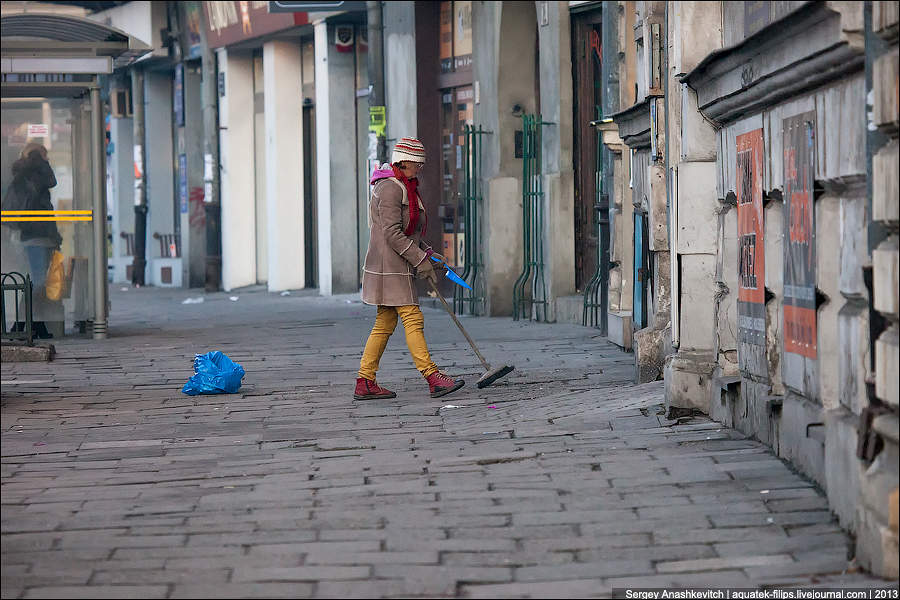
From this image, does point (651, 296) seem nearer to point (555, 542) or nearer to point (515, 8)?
point (555, 542)

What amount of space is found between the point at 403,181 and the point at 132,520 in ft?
15.5

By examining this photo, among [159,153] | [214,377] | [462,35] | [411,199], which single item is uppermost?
[462,35]

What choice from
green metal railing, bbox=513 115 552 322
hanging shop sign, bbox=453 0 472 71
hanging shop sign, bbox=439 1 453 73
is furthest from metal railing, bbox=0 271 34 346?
hanging shop sign, bbox=439 1 453 73

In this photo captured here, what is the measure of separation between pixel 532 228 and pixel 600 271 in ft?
10.1

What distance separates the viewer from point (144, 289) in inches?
1209

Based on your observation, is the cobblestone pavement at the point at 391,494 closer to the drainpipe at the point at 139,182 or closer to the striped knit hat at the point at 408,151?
the striped knit hat at the point at 408,151

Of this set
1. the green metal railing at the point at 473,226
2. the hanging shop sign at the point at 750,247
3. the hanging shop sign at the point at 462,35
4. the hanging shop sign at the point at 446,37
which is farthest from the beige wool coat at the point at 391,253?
the hanging shop sign at the point at 446,37

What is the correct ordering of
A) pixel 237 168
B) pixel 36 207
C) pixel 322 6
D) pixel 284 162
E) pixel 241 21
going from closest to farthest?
pixel 36 207 < pixel 322 6 < pixel 284 162 < pixel 241 21 < pixel 237 168

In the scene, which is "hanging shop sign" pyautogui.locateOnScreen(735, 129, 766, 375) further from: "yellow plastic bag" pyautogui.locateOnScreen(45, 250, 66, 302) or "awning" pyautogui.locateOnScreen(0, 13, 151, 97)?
"yellow plastic bag" pyautogui.locateOnScreen(45, 250, 66, 302)

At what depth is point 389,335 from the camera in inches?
406

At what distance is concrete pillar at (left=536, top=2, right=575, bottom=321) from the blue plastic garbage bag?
6.78m

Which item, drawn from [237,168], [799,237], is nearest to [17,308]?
[799,237]

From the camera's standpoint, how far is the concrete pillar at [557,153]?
16.8 m

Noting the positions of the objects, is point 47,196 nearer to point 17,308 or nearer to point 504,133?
point 17,308
